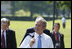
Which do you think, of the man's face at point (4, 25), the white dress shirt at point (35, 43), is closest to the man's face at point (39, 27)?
the white dress shirt at point (35, 43)

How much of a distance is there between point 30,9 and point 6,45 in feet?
330

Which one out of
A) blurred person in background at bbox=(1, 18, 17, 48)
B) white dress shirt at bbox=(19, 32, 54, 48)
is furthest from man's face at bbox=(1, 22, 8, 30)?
white dress shirt at bbox=(19, 32, 54, 48)

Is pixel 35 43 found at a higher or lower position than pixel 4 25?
lower

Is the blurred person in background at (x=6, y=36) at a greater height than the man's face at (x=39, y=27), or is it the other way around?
the man's face at (x=39, y=27)

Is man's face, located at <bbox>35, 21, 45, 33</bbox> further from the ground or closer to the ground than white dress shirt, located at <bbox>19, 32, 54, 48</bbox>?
further from the ground

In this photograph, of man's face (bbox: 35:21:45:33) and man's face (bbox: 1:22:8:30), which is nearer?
man's face (bbox: 35:21:45:33)

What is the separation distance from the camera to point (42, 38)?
5.50m

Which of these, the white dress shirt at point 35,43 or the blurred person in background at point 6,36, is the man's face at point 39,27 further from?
the blurred person in background at point 6,36

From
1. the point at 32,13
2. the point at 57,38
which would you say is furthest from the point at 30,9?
the point at 57,38

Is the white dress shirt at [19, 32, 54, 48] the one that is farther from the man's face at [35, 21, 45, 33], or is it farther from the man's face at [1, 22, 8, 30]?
the man's face at [1, 22, 8, 30]

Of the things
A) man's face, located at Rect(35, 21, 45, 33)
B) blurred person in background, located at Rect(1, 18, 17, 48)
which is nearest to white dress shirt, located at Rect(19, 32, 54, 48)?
man's face, located at Rect(35, 21, 45, 33)

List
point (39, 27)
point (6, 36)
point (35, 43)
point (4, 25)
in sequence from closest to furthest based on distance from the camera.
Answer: point (35, 43), point (39, 27), point (4, 25), point (6, 36)

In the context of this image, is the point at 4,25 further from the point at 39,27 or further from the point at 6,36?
the point at 39,27

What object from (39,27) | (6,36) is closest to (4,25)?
(6,36)
